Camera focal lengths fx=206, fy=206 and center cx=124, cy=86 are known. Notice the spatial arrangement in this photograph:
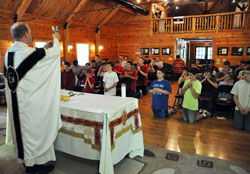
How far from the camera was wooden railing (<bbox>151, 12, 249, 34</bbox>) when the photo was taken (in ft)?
37.1

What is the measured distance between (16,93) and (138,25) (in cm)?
1253

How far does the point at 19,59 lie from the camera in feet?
7.45

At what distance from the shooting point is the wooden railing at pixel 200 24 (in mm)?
11320

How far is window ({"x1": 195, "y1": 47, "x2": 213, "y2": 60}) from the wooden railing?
342 centimetres

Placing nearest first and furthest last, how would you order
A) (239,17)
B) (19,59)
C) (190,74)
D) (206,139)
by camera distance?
(19,59)
(206,139)
(190,74)
(239,17)

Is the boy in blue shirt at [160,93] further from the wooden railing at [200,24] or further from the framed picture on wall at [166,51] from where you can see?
the framed picture on wall at [166,51]

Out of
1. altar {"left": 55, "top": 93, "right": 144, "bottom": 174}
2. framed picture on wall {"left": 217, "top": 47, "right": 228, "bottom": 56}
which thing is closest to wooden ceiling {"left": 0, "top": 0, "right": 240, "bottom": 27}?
framed picture on wall {"left": 217, "top": 47, "right": 228, "bottom": 56}

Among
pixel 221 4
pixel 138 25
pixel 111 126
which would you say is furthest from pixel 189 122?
pixel 221 4

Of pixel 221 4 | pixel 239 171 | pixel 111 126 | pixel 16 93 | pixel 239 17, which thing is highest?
pixel 221 4

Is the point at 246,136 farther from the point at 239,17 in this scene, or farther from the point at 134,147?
the point at 239,17

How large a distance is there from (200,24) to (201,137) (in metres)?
9.87

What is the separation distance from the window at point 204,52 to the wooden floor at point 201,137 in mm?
12291

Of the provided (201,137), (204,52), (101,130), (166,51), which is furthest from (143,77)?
(204,52)

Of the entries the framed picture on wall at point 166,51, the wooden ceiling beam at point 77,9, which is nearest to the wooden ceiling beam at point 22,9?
the wooden ceiling beam at point 77,9
